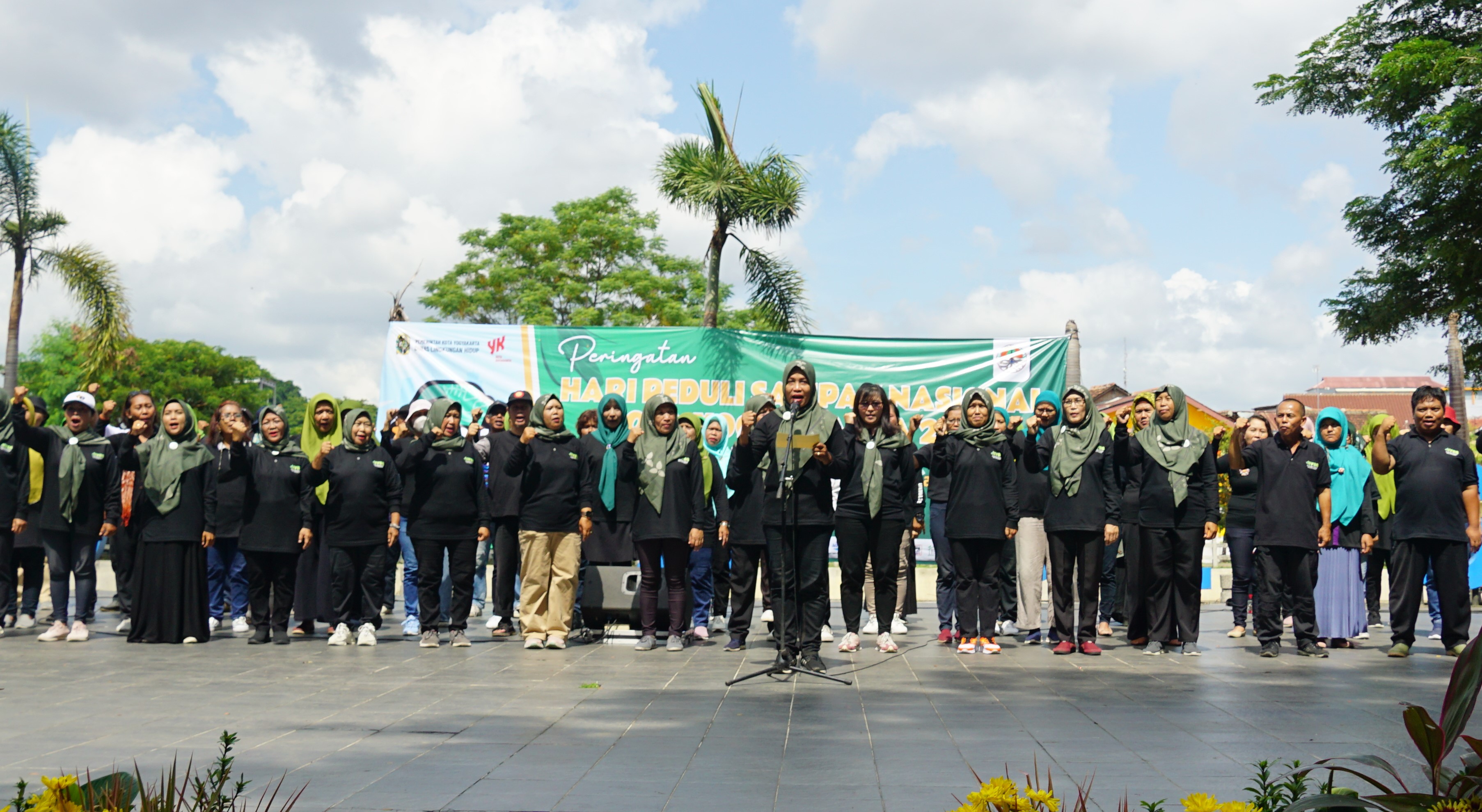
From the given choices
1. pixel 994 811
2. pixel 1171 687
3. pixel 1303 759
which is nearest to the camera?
pixel 994 811

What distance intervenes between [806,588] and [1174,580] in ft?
10.5

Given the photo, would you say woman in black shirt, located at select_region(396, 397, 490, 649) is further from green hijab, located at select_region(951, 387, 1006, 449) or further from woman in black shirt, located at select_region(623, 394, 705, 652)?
green hijab, located at select_region(951, 387, 1006, 449)

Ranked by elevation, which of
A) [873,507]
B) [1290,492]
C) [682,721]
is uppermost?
[1290,492]

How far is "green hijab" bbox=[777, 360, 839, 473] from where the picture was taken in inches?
299

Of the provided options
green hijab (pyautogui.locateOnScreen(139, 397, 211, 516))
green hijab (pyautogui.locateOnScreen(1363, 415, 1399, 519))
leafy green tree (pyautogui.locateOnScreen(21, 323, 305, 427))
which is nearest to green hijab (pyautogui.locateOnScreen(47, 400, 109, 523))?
green hijab (pyautogui.locateOnScreen(139, 397, 211, 516))

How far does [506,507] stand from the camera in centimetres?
1016

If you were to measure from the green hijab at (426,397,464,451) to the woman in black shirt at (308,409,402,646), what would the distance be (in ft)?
0.97

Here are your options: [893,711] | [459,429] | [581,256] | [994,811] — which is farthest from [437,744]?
[581,256]

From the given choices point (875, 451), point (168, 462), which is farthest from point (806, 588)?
point (168, 462)

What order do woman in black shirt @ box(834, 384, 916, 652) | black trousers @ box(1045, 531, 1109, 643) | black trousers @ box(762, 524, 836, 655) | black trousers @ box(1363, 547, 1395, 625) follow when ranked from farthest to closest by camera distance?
black trousers @ box(1363, 547, 1395, 625) < black trousers @ box(1045, 531, 1109, 643) < woman in black shirt @ box(834, 384, 916, 652) < black trousers @ box(762, 524, 836, 655)

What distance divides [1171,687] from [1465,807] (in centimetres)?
476

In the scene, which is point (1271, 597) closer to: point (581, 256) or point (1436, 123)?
point (1436, 123)

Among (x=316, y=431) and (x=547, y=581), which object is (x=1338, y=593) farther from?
(x=316, y=431)

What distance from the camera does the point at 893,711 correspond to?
21.0 feet
